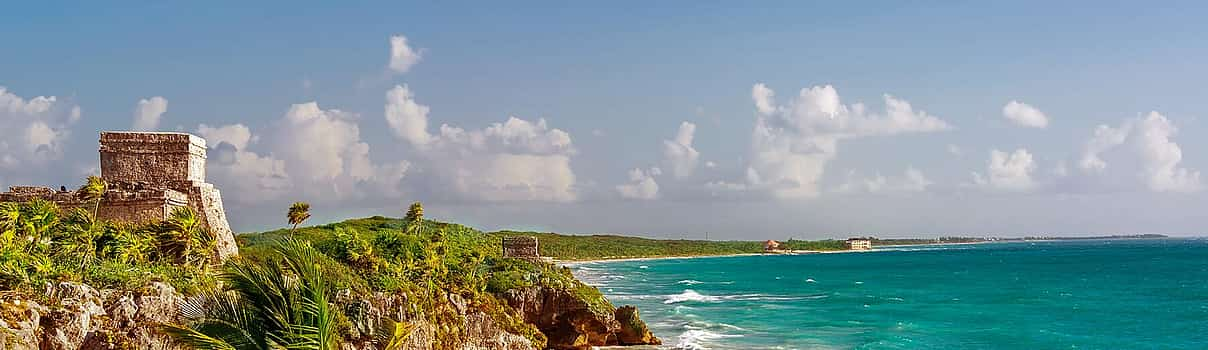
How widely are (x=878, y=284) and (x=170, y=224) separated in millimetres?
80205

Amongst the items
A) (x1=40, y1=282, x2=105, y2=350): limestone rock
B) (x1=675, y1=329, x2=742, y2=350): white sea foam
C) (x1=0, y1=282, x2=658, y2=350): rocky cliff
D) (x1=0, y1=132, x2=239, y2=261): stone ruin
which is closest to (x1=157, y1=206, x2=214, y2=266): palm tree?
(x1=0, y1=132, x2=239, y2=261): stone ruin

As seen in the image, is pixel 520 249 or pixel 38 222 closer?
pixel 38 222

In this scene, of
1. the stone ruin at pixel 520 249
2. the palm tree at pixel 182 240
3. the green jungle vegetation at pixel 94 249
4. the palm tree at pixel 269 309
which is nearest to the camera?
the palm tree at pixel 269 309

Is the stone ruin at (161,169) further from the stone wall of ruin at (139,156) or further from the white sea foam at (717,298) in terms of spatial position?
the white sea foam at (717,298)

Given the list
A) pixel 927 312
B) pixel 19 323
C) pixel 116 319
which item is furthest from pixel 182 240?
pixel 927 312

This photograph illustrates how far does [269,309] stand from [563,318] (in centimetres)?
2892

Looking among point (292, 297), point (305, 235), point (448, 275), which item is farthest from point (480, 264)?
point (292, 297)

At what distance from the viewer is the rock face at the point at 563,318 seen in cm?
3825

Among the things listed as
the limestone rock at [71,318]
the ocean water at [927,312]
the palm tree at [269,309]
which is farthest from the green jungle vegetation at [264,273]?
the ocean water at [927,312]

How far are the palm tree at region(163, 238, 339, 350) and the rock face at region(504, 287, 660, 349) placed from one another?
2769cm

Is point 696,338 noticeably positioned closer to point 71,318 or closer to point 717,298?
point 717,298

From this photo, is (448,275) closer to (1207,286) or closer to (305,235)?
(305,235)

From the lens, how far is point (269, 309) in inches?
405

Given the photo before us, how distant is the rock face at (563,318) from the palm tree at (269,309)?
2769 cm
